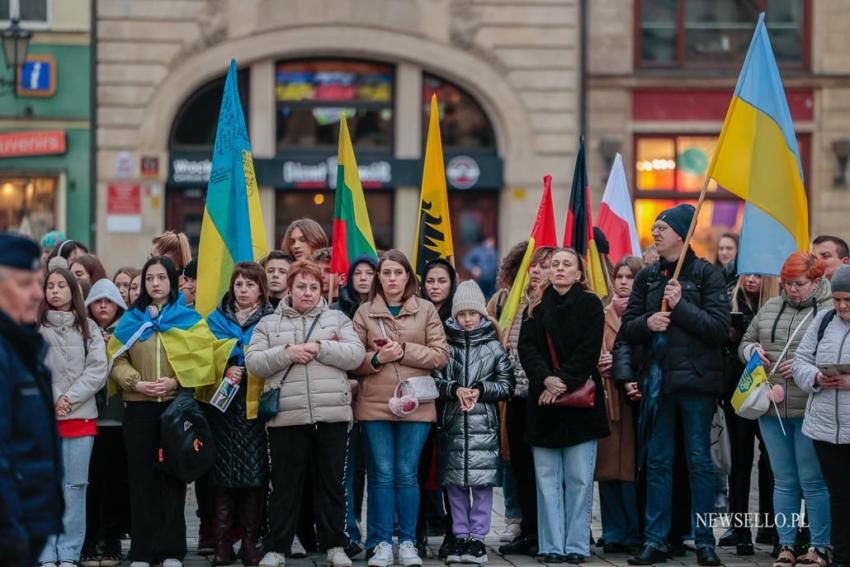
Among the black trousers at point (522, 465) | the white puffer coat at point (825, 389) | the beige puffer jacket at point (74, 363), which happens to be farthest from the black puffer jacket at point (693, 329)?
the beige puffer jacket at point (74, 363)

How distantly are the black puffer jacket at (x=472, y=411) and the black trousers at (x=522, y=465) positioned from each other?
489 mm

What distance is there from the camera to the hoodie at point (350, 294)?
10031mm

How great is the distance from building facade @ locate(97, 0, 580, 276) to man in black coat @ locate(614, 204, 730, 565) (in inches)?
555

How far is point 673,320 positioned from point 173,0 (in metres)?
15.7

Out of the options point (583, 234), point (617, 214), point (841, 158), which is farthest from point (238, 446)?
point (841, 158)

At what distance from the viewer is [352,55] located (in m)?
23.8

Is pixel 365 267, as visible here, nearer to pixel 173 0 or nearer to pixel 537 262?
pixel 537 262

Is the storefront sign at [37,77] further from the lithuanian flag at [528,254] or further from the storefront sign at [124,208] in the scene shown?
the lithuanian flag at [528,254]

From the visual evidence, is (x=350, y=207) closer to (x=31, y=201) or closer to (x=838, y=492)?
(x=838, y=492)

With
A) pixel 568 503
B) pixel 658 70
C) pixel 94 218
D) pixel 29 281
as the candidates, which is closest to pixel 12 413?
pixel 29 281

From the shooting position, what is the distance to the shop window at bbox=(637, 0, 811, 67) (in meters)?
24.2

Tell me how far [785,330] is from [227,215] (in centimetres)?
395

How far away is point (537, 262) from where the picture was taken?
33.2ft

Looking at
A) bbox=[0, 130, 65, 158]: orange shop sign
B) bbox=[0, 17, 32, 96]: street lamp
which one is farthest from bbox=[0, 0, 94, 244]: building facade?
bbox=[0, 17, 32, 96]: street lamp
